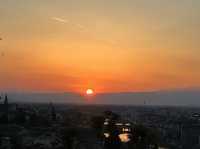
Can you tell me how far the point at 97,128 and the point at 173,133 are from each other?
38.5 metres

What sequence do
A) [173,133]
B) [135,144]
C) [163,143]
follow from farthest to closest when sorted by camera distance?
[173,133] < [163,143] < [135,144]

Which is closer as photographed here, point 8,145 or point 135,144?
point 8,145

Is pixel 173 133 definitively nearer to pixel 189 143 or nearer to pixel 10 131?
pixel 189 143

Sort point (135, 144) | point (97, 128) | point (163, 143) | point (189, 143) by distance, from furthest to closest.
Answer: point (189, 143)
point (163, 143)
point (97, 128)
point (135, 144)

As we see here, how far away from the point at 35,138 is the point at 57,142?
19.2ft

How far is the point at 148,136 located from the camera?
64.2 m

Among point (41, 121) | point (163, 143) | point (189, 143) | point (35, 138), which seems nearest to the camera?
point (35, 138)

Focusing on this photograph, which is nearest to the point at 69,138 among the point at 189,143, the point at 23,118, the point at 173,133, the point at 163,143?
the point at 163,143

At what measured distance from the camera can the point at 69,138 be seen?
57031 mm

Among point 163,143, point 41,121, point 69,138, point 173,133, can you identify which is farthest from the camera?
point 173,133

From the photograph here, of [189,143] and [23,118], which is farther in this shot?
[23,118]

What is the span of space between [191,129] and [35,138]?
54927 millimetres

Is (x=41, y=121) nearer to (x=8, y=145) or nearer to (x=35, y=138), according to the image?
(x=35, y=138)

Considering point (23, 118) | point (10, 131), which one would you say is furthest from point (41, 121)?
point (10, 131)
